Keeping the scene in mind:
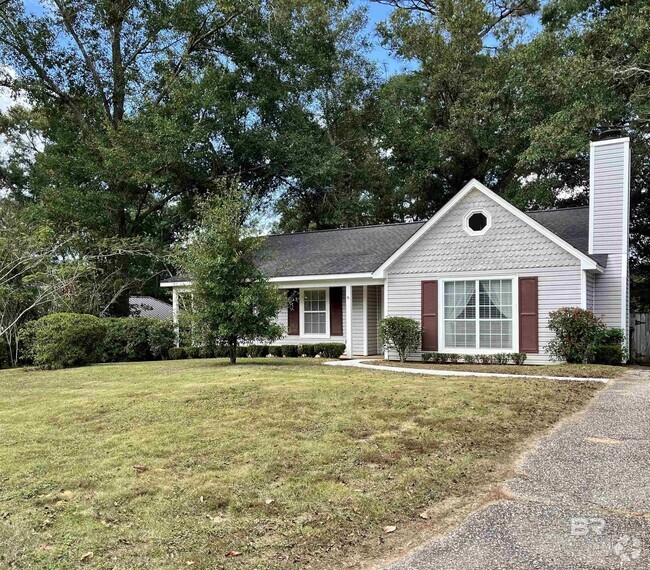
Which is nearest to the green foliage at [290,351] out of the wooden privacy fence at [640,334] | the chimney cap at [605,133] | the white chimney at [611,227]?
the white chimney at [611,227]

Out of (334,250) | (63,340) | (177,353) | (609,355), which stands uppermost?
(334,250)

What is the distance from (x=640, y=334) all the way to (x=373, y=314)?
28.9 feet

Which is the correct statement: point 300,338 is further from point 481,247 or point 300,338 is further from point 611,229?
point 611,229

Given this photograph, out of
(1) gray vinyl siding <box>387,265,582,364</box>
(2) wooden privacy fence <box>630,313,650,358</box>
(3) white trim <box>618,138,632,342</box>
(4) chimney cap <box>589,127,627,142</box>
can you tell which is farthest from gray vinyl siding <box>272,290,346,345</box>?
(4) chimney cap <box>589,127,627,142</box>

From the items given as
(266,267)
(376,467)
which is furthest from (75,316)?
(376,467)

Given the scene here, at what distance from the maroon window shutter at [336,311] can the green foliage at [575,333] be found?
6.42 m

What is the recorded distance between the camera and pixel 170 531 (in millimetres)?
4012

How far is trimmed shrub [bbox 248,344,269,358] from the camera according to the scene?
17125 mm

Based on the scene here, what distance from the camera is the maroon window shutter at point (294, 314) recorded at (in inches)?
711

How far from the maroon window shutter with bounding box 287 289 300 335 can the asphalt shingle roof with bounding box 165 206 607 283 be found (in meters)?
0.84

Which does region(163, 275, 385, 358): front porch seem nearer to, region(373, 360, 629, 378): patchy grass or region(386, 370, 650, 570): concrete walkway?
region(373, 360, 629, 378): patchy grass

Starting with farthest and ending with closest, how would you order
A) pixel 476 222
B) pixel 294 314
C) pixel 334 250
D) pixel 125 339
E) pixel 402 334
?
pixel 334 250 < pixel 294 314 < pixel 125 339 < pixel 476 222 < pixel 402 334

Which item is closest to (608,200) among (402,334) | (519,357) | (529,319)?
(529,319)

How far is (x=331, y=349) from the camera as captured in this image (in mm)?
16156
